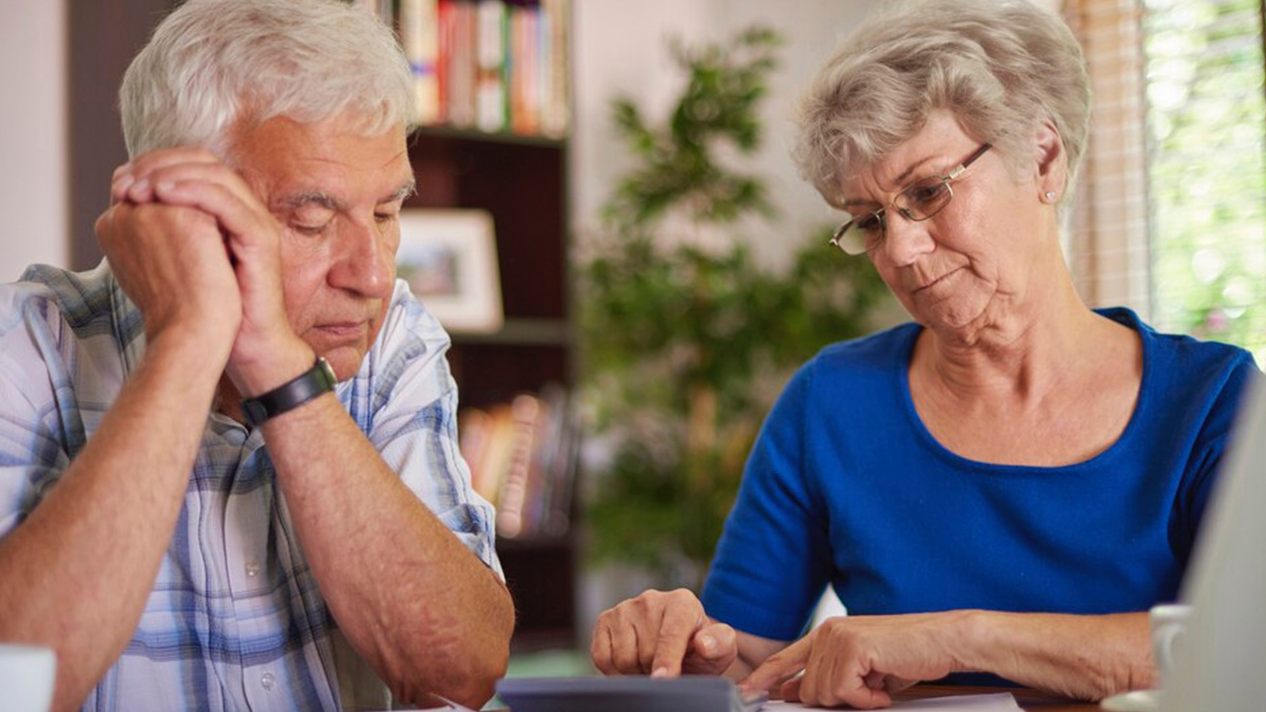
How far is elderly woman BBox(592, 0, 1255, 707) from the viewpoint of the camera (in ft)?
4.91

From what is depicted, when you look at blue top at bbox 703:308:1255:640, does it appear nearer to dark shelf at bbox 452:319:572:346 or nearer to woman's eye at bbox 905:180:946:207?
woman's eye at bbox 905:180:946:207

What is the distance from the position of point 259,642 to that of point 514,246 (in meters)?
2.55

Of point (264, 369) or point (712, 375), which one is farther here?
point (712, 375)

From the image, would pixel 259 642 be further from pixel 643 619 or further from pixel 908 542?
pixel 908 542

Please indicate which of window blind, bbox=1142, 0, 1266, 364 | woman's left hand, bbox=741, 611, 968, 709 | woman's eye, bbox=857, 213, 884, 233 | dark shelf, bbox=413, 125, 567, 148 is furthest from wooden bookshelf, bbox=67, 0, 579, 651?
woman's left hand, bbox=741, 611, 968, 709

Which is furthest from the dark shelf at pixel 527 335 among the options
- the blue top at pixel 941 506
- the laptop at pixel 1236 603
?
the laptop at pixel 1236 603

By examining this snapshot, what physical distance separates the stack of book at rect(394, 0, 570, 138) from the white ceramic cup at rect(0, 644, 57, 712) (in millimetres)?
2823

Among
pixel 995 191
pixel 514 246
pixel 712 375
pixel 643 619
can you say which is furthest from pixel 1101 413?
pixel 514 246

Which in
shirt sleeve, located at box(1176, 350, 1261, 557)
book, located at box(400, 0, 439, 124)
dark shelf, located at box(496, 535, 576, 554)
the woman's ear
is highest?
book, located at box(400, 0, 439, 124)

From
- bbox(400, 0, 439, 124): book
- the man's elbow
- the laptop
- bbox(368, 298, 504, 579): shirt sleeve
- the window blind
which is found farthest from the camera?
bbox(400, 0, 439, 124): book

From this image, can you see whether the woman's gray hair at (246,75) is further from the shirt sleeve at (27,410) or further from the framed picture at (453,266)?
the framed picture at (453,266)

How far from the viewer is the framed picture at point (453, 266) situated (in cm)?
350

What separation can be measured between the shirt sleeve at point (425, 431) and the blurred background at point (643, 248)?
1.95 meters

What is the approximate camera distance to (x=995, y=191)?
5.04 ft
